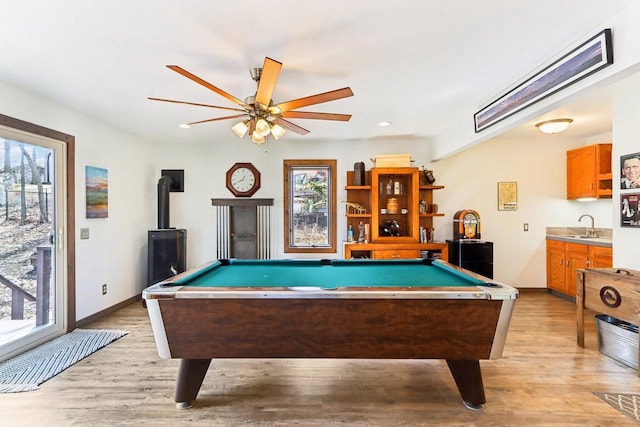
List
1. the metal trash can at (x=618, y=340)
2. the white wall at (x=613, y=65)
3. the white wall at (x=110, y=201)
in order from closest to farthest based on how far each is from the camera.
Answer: the white wall at (x=613, y=65) < the metal trash can at (x=618, y=340) < the white wall at (x=110, y=201)

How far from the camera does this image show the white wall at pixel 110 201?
313cm

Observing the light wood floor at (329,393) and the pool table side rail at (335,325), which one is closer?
the pool table side rail at (335,325)

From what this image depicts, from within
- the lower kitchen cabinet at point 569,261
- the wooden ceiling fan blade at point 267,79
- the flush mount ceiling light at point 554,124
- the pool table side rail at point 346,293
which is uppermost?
the flush mount ceiling light at point 554,124

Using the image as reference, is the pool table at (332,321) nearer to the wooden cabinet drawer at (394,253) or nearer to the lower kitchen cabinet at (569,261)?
the wooden cabinet drawer at (394,253)

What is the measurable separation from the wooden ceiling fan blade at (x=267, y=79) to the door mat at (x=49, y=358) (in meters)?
2.64

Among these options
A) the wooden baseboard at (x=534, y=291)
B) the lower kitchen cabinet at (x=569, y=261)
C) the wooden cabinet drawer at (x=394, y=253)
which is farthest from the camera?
the wooden baseboard at (x=534, y=291)

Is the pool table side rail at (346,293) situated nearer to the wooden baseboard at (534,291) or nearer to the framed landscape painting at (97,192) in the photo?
the framed landscape painting at (97,192)

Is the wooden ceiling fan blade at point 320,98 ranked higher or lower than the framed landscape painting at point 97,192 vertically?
higher

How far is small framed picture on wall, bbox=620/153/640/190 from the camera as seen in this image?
2.69 metres

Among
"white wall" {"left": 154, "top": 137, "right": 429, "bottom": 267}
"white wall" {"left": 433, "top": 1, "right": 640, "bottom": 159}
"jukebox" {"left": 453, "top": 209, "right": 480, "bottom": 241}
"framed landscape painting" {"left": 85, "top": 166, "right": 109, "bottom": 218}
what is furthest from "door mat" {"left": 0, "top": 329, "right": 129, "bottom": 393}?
"jukebox" {"left": 453, "top": 209, "right": 480, "bottom": 241}

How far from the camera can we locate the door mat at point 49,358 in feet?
7.73

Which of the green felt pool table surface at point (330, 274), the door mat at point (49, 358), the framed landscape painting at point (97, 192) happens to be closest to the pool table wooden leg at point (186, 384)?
the green felt pool table surface at point (330, 274)

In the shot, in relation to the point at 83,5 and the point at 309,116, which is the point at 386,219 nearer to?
the point at 309,116

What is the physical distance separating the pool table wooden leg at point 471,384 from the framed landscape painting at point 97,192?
403 centimetres
